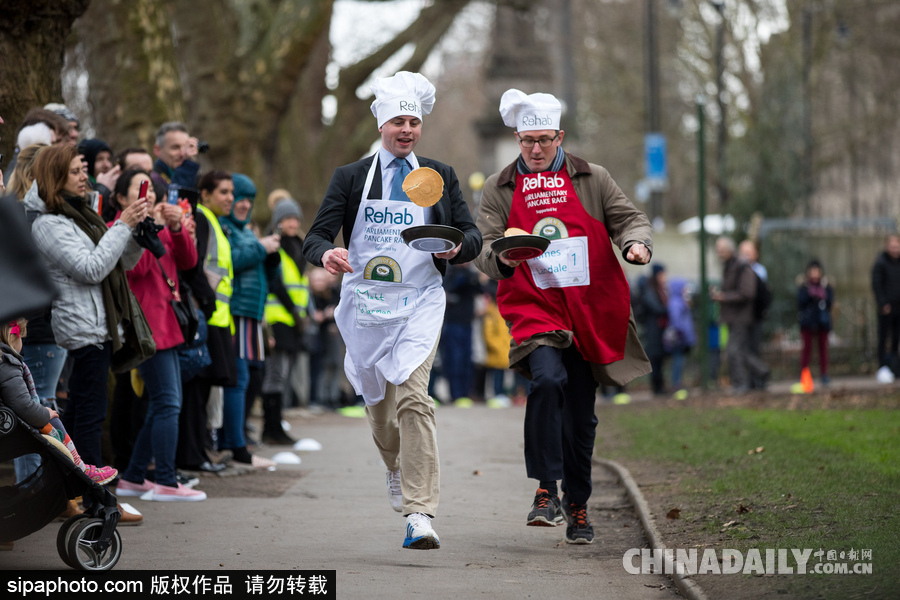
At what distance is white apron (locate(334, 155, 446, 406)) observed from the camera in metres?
6.20

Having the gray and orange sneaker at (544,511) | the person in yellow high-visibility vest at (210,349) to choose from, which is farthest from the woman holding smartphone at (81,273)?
the gray and orange sneaker at (544,511)

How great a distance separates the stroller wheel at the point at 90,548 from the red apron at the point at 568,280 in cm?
240

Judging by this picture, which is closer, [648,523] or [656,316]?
[648,523]

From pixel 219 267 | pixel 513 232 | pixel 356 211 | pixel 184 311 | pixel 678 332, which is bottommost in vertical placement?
pixel 678 332

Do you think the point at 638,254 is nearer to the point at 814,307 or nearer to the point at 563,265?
the point at 563,265

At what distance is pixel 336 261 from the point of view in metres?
5.88

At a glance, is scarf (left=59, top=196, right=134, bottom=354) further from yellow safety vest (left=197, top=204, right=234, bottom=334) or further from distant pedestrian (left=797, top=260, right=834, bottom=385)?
distant pedestrian (left=797, top=260, right=834, bottom=385)

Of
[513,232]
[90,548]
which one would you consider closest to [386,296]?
[513,232]

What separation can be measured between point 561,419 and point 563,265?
85cm

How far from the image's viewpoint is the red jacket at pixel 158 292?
302 inches

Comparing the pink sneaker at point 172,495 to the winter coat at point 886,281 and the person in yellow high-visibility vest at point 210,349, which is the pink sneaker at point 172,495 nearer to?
the person in yellow high-visibility vest at point 210,349

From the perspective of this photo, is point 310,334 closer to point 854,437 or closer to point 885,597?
point 854,437

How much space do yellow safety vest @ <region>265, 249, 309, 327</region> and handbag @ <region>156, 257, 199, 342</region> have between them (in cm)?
364

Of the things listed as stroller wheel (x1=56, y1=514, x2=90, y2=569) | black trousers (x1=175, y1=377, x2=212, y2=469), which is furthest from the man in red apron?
black trousers (x1=175, y1=377, x2=212, y2=469)
